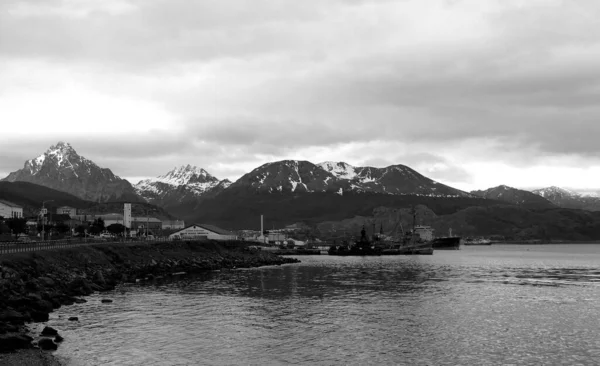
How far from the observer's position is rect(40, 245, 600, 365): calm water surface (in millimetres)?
40406

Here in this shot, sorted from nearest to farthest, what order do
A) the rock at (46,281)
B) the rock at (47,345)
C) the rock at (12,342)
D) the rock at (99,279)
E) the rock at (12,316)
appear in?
the rock at (12,342) → the rock at (47,345) → the rock at (12,316) → the rock at (46,281) → the rock at (99,279)

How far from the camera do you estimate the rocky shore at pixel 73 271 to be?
45472mm

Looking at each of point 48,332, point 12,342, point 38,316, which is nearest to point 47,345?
point 12,342

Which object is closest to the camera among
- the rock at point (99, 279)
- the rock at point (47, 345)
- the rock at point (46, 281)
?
the rock at point (47, 345)

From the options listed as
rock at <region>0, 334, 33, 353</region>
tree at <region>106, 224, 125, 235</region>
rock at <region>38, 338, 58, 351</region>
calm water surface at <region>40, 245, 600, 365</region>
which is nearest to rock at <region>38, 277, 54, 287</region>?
calm water surface at <region>40, 245, 600, 365</region>

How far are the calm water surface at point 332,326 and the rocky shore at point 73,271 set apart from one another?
2726mm

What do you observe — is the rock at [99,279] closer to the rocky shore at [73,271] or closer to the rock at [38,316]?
the rocky shore at [73,271]

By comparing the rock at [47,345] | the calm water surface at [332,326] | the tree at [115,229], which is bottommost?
the calm water surface at [332,326]

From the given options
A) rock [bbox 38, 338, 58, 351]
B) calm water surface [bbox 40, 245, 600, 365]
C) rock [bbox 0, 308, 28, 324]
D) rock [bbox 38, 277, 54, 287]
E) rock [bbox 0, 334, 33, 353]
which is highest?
rock [bbox 38, 277, 54, 287]

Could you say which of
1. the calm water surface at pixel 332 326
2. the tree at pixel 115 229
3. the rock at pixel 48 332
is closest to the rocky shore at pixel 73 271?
the rock at pixel 48 332

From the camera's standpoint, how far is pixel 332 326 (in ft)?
171

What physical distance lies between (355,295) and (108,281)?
121ft

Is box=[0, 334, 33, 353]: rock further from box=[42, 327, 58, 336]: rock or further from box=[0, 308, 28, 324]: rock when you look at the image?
box=[0, 308, 28, 324]: rock

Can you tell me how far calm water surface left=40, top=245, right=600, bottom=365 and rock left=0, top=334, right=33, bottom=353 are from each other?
2.82m
